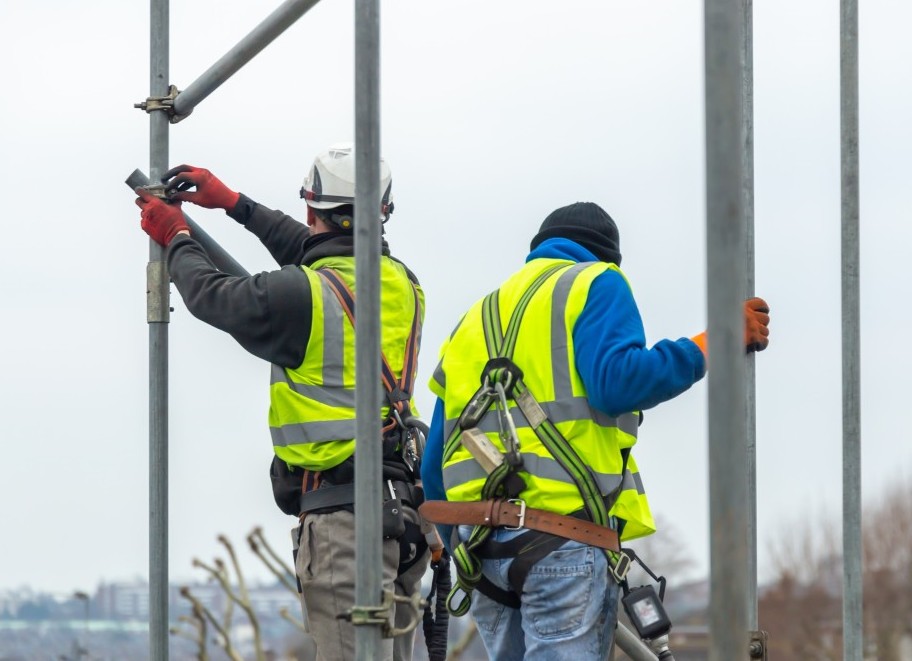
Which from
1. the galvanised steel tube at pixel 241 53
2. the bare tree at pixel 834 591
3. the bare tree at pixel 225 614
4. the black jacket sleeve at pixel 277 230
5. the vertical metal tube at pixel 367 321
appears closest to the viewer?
the vertical metal tube at pixel 367 321

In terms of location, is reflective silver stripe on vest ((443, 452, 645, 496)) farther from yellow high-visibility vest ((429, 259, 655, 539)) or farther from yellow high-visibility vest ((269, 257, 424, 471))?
yellow high-visibility vest ((269, 257, 424, 471))

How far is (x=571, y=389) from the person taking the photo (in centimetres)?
474

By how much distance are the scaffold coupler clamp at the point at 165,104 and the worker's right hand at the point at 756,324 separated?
1805 mm

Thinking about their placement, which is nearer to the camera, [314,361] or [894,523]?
[314,361]

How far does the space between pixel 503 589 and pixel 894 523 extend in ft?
137

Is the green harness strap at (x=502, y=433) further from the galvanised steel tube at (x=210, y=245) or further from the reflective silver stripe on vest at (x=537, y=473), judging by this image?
the galvanised steel tube at (x=210, y=245)

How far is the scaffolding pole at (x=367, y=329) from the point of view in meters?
3.74

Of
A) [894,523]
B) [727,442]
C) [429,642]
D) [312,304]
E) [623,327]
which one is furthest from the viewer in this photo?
[894,523]

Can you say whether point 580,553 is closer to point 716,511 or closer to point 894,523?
point 716,511

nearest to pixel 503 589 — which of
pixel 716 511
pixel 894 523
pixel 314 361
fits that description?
pixel 314 361

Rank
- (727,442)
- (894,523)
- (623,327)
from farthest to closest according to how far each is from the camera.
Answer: (894,523), (623,327), (727,442)

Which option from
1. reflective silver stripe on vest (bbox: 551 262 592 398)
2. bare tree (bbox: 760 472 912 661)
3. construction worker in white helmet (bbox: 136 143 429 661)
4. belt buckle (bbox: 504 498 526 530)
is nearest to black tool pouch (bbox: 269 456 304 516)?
construction worker in white helmet (bbox: 136 143 429 661)

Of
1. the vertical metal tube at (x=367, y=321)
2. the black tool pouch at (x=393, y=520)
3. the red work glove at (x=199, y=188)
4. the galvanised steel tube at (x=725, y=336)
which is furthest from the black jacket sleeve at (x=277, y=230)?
the galvanised steel tube at (x=725, y=336)

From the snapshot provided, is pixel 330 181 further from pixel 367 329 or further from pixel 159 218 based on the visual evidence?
pixel 367 329
